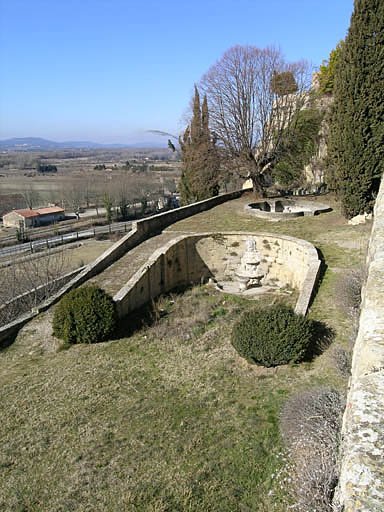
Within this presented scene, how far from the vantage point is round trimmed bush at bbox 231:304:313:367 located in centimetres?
695

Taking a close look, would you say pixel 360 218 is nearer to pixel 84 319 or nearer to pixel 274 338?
pixel 274 338

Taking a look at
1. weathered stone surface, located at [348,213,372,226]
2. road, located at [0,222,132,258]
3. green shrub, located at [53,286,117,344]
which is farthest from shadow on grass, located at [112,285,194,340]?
road, located at [0,222,132,258]

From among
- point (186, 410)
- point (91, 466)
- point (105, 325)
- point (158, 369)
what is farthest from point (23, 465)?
point (105, 325)

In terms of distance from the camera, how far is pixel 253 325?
24.2 feet

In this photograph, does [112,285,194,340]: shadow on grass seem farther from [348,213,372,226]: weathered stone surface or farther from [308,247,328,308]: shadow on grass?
[348,213,372,226]: weathered stone surface

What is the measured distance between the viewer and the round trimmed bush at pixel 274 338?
22.8 feet

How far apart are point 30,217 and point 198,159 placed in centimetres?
3712

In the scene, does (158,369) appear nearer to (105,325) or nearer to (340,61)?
(105,325)

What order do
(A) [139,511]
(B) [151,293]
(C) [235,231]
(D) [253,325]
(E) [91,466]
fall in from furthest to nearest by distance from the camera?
(C) [235,231]
(B) [151,293]
(D) [253,325]
(E) [91,466]
(A) [139,511]

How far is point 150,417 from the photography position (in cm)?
618

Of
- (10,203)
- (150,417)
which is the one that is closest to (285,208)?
(150,417)

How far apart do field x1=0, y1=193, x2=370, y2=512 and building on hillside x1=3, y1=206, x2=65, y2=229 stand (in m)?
45.9

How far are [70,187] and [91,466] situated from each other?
6975cm

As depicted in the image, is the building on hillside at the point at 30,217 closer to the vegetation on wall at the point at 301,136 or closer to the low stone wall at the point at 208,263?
the vegetation on wall at the point at 301,136
